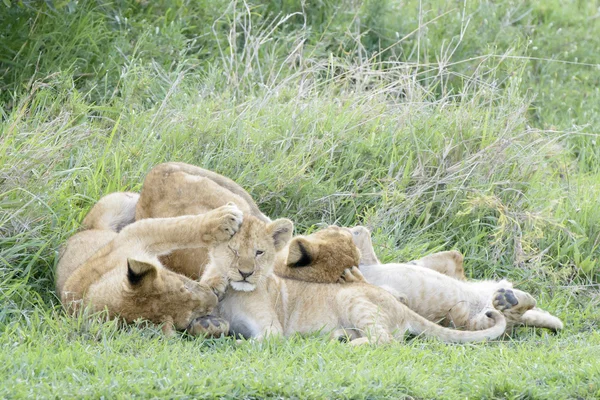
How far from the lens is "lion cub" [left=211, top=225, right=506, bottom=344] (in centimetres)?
664

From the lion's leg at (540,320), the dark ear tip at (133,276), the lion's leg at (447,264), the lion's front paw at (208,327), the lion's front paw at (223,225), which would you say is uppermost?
the lion's front paw at (223,225)

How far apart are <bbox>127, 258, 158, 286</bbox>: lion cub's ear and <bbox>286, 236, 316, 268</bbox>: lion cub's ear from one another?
3.55 feet

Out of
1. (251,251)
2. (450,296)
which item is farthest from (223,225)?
(450,296)

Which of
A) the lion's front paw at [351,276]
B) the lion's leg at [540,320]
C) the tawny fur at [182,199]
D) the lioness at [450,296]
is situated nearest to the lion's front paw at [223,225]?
the tawny fur at [182,199]

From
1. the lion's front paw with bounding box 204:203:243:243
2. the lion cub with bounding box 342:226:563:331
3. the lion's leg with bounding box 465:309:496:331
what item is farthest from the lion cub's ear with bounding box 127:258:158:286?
the lion's leg with bounding box 465:309:496:331

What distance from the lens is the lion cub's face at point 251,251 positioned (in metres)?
6.65

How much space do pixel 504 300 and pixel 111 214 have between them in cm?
268

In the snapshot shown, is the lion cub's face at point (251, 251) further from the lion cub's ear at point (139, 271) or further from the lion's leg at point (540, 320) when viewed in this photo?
the lion's leg at point (540, 320)

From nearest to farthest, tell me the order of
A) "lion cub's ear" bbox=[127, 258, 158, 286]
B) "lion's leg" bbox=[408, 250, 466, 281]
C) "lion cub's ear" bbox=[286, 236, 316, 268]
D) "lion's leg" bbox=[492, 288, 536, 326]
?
"lion cub's ear" bbox=[127, 258, 158, 286] < "lion cub's ear" bbox=[286, 236, 316, 268] < "lion's leg" bbox=[492, 288, 536, 326] < "lion's leg" bbox=[408, 250, 466, 281]

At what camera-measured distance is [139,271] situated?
6.14m

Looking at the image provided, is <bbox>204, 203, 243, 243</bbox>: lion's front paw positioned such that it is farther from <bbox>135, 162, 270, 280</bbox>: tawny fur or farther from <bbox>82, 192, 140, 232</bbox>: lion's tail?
<bbox>82, 192, 140, 232</bbox>: lion's tail

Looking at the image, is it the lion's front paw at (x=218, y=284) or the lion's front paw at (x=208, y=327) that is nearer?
the lion's front paw at (x=208, y=327)

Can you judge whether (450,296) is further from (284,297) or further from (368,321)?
(284,297)

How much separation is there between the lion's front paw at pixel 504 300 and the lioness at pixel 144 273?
Result: 1.78 m
